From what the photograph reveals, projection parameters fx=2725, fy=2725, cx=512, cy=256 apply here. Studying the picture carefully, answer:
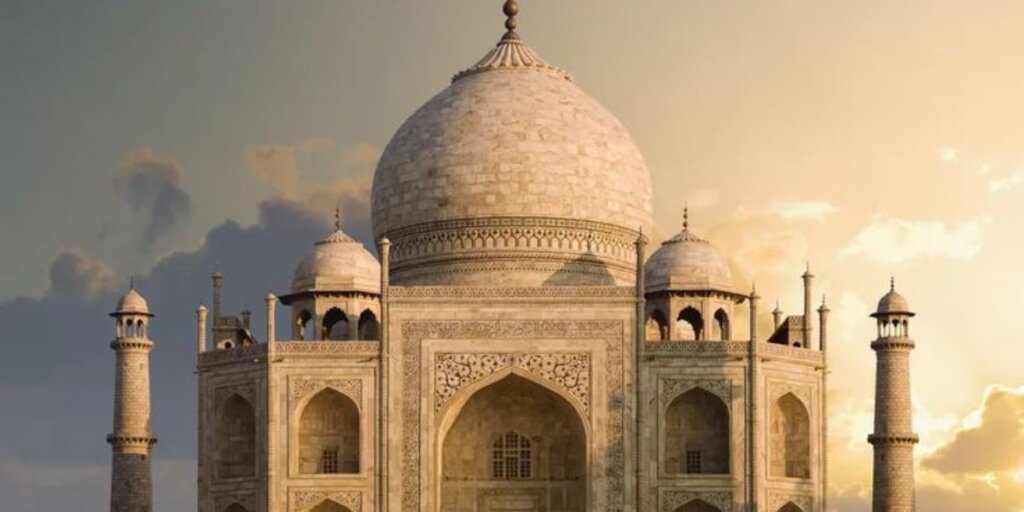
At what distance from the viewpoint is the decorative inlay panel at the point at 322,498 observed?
41.7 metres

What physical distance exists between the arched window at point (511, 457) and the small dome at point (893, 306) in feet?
20.0

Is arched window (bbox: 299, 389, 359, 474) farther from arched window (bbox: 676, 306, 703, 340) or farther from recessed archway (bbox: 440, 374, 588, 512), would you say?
arched window (bbox: 676, 306, 703, 340)

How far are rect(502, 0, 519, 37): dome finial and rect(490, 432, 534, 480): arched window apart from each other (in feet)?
26.8

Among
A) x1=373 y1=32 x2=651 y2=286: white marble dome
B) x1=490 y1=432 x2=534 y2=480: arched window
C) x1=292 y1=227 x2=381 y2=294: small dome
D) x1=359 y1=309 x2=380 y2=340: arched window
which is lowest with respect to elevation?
x1=490 y1=432 x2=534 y2=480: arched window

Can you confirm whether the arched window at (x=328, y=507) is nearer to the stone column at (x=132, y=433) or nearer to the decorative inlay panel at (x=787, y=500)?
the stone column at (x=132, y=433)

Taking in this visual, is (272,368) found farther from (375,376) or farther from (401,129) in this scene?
(401,129)

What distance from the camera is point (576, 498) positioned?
4294 cm

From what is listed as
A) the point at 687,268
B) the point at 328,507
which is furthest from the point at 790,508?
the point at 328,507

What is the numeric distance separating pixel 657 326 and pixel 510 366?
12.3ft

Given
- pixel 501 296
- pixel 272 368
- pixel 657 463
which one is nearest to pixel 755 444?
pixel 657 463

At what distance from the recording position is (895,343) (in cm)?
4350

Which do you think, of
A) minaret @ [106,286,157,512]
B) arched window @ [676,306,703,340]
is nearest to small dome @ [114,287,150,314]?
minaret @ [106,286,157,512]

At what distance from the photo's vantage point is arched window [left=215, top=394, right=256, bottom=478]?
43000 millimetres

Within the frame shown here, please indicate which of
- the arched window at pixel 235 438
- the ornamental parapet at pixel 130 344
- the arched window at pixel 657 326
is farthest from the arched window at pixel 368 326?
the arched window at pixel 657 326
